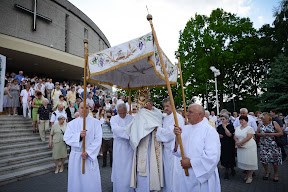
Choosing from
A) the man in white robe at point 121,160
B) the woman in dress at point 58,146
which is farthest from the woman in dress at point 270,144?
the woman in dress at point 58,146

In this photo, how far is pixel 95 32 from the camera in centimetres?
2650

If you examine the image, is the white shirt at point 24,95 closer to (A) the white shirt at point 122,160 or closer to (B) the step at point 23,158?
(B) the step at point 23,158

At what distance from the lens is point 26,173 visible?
6703 mm

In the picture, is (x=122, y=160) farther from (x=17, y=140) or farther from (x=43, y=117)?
(x=17, y=140)

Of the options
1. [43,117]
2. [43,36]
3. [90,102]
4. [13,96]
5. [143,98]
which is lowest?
[43,117]

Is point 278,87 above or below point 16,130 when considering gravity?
above

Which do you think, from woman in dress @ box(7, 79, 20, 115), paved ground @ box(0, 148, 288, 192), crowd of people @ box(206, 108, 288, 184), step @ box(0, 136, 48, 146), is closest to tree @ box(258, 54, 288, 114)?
paved ground @ box(0, 148, 288, 192)

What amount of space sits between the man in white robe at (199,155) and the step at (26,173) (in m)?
5.68

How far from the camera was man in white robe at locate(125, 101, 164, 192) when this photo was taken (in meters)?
4.26

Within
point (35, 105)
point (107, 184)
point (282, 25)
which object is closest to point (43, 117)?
point (35, 105)

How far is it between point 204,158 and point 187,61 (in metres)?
21.8

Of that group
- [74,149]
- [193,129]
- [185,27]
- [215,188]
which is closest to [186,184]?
[215,188]

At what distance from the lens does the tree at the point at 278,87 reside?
58.7ft

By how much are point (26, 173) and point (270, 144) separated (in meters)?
7.87
